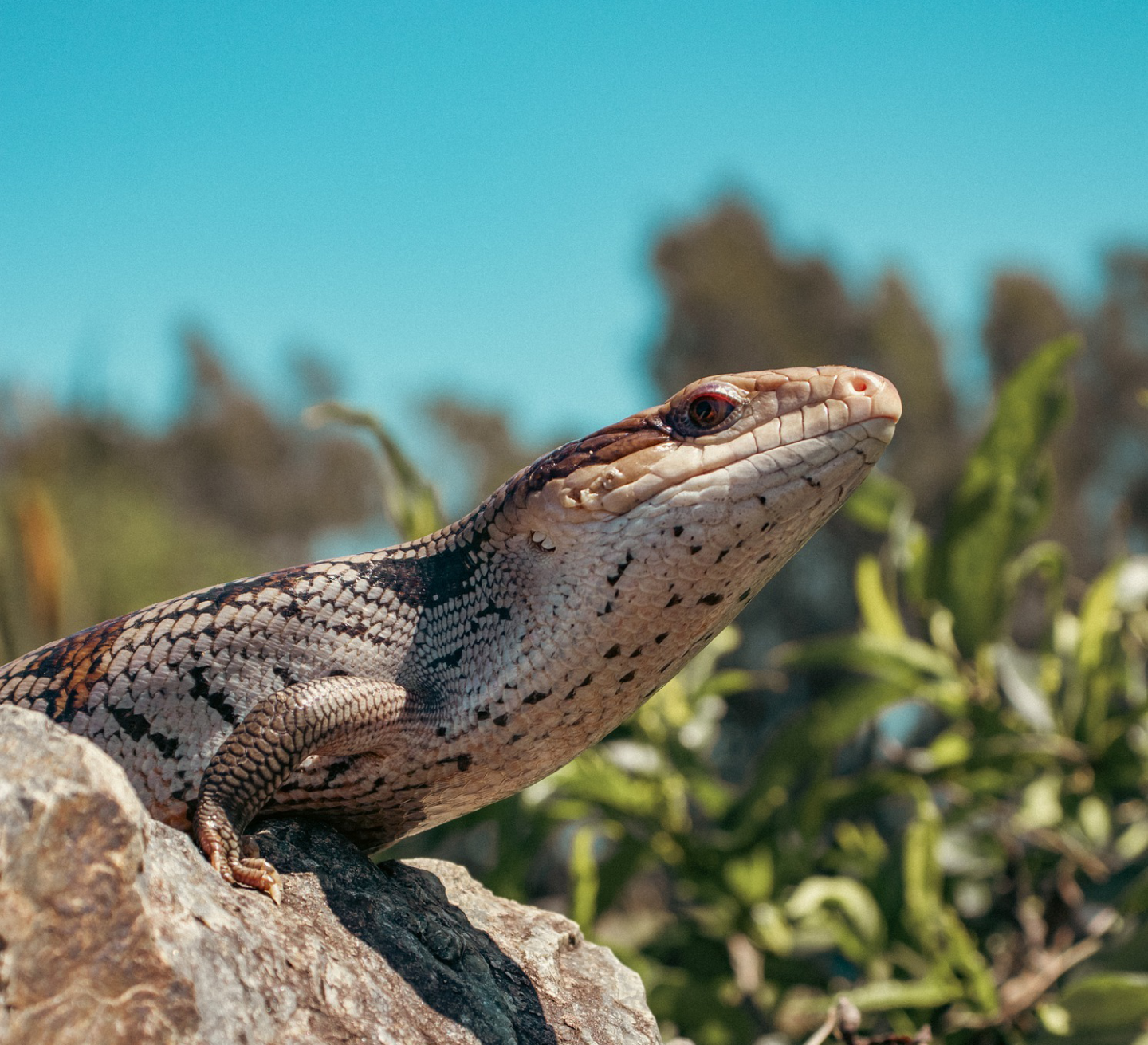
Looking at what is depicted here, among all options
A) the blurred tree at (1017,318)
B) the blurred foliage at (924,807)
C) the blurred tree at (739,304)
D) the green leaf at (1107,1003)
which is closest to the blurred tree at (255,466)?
the blurred tree at (739,304)

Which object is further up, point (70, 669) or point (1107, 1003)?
point (70, 669)

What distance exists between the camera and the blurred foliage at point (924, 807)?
15.2 ft

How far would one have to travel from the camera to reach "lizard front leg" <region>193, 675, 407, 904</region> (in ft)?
8.57

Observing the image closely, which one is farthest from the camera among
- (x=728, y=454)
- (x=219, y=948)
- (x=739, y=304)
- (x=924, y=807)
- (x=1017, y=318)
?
(x=739, y=304)

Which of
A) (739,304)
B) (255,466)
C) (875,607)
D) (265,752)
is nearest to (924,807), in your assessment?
(875,607)

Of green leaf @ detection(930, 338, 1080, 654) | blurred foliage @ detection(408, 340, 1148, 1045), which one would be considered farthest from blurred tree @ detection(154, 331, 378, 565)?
green leaf @ detection(930, 338, 1080, 654)

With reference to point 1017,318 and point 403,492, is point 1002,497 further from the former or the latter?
point 1017,318

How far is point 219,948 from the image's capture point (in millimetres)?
2258

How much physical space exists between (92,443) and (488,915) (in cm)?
2320

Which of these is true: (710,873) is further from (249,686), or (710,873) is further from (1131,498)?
(1131,498)

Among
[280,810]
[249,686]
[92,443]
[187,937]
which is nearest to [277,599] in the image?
[249,686]

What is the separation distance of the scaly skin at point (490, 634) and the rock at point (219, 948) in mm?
236

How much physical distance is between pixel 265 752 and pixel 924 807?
2994 millimetres

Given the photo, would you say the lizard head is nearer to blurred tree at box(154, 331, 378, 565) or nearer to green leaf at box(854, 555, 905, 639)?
green leaf at box(854, 555, 905, 639)
